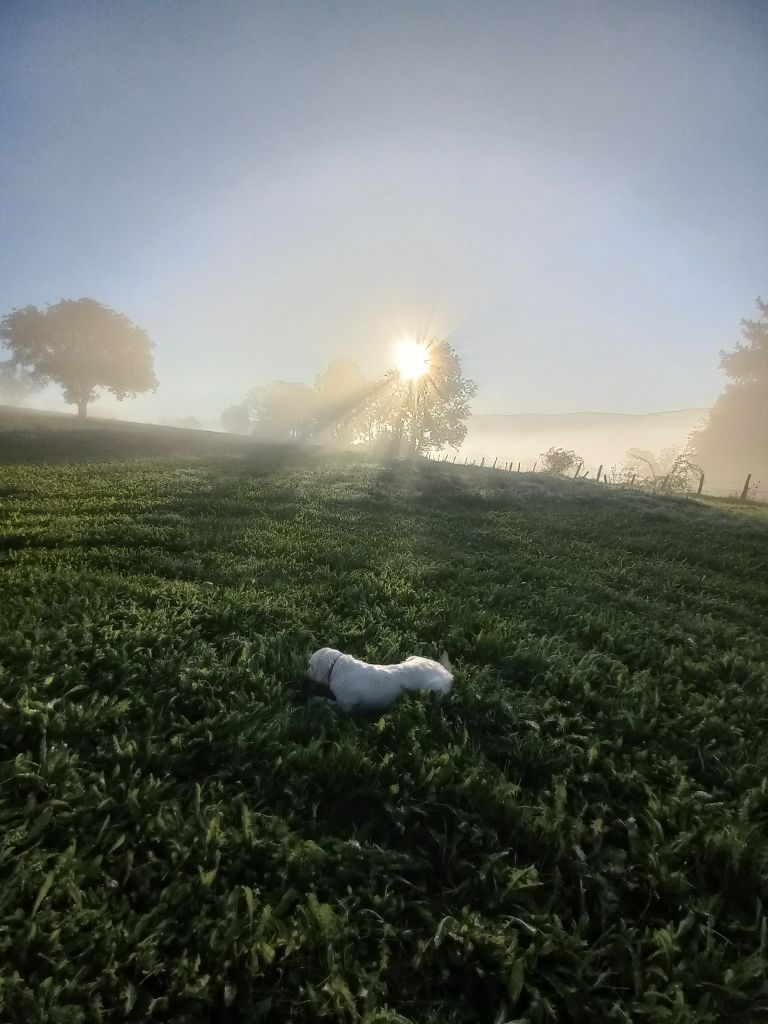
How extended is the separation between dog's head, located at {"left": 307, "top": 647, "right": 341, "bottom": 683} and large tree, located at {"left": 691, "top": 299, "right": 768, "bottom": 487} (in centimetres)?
8225

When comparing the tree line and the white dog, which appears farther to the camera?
the tree line

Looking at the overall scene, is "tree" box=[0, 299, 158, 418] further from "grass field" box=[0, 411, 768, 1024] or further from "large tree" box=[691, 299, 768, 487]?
"large tree" box=[691, 299, 768, 487]

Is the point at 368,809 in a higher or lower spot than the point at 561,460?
lower

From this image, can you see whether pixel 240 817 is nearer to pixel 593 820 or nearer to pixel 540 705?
pixel 593 820

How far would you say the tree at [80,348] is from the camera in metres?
51.7

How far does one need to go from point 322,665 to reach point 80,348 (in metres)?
63.3

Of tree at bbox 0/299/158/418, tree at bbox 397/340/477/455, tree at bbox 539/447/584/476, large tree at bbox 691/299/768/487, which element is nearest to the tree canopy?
tree at bbox 397/340/477/455

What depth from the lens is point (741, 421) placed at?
73.1 metres

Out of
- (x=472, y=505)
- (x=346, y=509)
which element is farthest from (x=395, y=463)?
(x=346, y=509)

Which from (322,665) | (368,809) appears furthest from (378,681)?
(368,809)

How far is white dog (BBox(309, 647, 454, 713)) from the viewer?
4090mm

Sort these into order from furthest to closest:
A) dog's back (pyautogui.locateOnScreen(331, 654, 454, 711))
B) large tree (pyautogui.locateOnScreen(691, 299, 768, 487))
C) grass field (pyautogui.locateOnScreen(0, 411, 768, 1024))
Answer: large tree (pyautogui.locateOnScreen(691, 299, 768, 487)), dog's back (pyautogui.locateOnScreen(331, 654, 454, 711)), grass field (pyautogui.locateOnScreen(0, 411, 768, 1024))

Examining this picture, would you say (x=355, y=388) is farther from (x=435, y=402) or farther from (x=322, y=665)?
(x=322, y=665)

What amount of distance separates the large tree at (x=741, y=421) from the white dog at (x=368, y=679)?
81.7m
